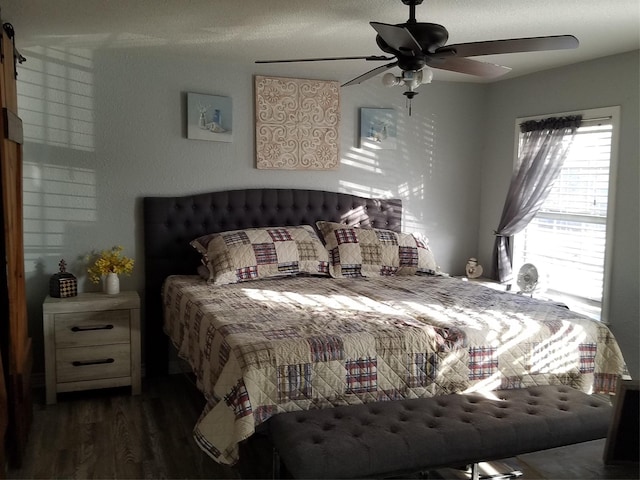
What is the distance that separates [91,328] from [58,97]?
154 centimetres

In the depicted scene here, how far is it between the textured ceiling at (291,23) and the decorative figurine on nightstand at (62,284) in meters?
1.47

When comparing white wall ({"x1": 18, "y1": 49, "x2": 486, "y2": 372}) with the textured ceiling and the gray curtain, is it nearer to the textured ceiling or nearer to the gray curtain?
the textured ceiling

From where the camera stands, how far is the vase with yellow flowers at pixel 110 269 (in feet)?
12.8

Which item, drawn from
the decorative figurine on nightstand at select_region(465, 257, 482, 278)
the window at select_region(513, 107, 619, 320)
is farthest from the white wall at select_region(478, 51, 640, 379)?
the decorative figurine on nightstand at select_region(465, 257, 482, 278)

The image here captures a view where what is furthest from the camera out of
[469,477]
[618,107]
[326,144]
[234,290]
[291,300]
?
[326,144]

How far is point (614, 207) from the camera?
152 inches

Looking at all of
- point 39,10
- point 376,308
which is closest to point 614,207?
point 376,308

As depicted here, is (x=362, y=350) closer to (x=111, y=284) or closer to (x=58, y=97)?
(x=111, y=284)

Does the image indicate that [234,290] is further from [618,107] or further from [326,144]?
[618,107]

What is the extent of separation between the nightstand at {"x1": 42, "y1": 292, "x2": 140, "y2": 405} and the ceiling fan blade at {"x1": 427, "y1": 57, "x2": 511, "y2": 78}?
93.9 inches

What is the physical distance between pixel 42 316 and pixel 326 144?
2.37m

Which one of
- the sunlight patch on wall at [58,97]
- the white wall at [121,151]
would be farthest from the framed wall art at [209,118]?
the sunlight patch on wall at [58,97]

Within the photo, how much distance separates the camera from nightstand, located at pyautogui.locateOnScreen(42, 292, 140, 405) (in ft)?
11.8

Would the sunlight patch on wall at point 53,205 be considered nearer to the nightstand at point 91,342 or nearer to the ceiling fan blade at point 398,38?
the nightstand at point 91,342
